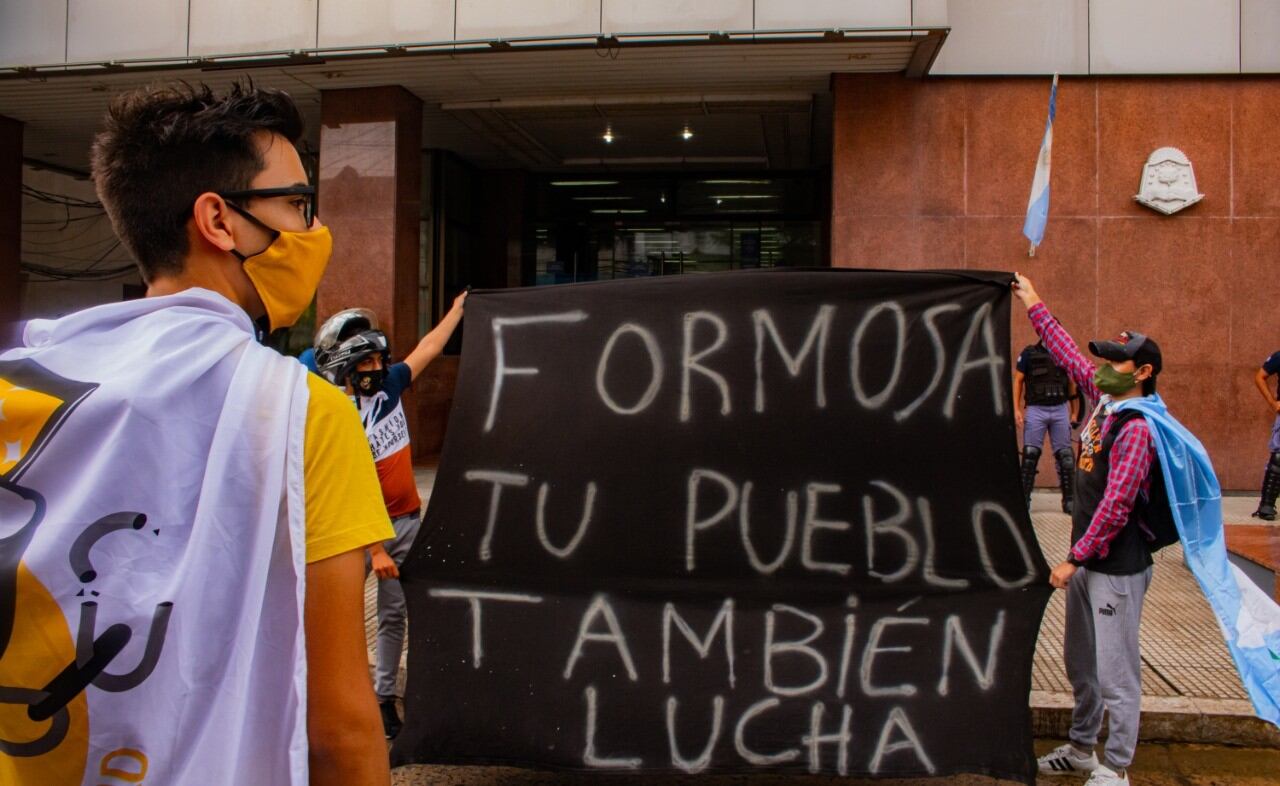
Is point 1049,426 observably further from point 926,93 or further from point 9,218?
point 9,218

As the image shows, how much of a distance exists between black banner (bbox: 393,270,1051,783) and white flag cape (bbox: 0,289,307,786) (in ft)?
7.18

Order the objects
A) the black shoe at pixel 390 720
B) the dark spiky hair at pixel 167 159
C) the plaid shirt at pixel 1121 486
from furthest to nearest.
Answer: the black shoe at pixel 390 720
the plaid shirt at pixel 1121 486
the dark spiky hair at pixel 167 159

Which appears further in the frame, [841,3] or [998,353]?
[841,3]

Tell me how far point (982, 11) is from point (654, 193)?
677cm

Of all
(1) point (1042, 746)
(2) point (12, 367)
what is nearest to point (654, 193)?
(1) point (1042, 746)

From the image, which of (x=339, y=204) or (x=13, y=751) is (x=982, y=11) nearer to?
(x=339, y=204)

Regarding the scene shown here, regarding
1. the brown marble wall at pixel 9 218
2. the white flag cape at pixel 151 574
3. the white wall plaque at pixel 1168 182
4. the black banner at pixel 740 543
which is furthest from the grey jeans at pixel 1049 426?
the brown marble wall at pixel 9 218

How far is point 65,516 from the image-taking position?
3.81 ft

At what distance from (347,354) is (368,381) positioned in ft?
0.51

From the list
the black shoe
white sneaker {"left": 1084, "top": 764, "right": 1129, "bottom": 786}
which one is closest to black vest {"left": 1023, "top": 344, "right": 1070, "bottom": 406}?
white sneaker {"left": 1084, "top": 764, "right": 1129, "bottom": 786}

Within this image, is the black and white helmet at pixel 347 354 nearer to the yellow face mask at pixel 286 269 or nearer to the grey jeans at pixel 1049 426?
the yellow face mask at pixel 286 269

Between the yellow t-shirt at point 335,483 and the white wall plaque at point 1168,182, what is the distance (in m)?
10.5

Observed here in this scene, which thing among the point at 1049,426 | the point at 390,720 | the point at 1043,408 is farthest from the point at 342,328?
the point at 1049,426

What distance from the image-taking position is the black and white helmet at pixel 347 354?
4.01 meters
